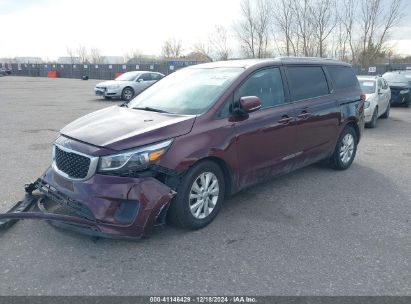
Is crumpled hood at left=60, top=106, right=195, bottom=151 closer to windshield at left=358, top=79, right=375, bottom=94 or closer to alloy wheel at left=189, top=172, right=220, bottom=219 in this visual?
alloy wheel at left=189, top=172, right=220, bottom=219

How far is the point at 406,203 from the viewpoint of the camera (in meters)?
4.78

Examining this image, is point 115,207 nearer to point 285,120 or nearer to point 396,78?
point 285,120

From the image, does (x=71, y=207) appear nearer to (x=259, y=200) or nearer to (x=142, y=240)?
(x=142, y=240)

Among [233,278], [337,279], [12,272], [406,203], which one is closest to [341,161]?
[406,203]

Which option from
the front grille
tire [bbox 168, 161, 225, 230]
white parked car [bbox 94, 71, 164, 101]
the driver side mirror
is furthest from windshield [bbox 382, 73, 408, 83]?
the front grille

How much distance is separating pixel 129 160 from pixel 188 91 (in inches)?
58.9

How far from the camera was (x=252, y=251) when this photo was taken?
351 cm

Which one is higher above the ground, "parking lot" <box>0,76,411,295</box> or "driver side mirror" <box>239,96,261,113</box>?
"driver side mirror" <box>239,96,261,113</box>

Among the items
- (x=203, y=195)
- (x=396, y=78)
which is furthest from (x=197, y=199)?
(x=396, y=78)

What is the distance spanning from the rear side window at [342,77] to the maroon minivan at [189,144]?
0.34 m

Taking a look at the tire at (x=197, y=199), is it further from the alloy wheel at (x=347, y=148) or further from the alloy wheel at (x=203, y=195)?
the alloy wheel at (x=347, y=148)

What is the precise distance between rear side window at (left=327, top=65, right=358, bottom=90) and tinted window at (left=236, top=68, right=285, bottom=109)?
154 centimetres

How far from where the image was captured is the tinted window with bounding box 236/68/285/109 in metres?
4.40

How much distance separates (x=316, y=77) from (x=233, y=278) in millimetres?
3682
